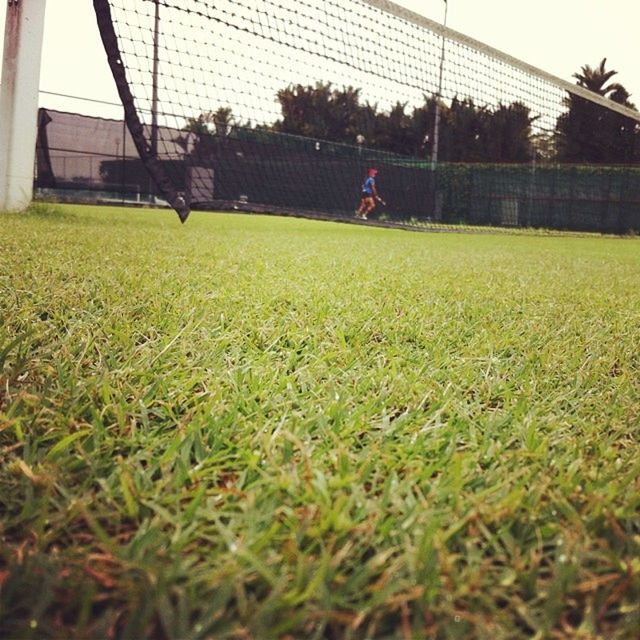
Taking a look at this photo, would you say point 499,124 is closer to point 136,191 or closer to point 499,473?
point 136,191

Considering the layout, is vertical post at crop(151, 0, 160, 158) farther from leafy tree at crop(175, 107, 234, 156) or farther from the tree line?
the tree line

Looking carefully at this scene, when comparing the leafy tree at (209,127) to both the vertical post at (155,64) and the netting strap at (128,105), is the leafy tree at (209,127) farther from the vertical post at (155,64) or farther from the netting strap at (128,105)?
the netting strap at (128,105)

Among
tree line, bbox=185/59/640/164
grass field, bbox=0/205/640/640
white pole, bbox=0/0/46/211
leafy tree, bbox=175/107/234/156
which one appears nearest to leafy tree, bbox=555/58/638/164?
tree line, bbox=185/59/640/164

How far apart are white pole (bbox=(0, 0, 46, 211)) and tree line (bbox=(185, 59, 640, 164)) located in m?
16.4

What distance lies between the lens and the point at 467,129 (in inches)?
1152

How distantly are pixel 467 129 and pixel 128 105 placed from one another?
2558 centimetres

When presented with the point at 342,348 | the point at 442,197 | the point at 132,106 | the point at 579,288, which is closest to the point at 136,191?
the point at 442,197

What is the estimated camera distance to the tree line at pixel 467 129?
28.0 meters

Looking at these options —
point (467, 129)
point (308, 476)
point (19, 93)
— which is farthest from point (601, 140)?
point (308, 476)

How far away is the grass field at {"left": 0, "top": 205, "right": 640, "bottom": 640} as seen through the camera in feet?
2.45

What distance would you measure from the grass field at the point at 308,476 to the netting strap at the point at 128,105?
12.1 feet

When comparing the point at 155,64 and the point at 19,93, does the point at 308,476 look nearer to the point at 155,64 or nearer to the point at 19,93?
the point at 155,64

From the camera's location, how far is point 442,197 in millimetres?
23516

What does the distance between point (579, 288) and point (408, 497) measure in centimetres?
334
